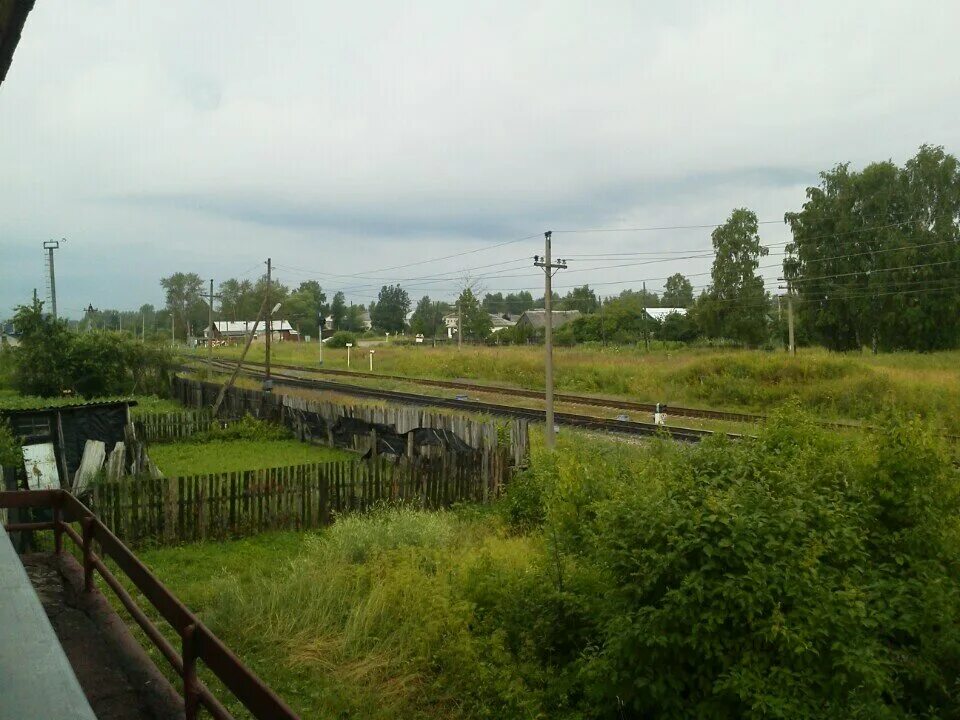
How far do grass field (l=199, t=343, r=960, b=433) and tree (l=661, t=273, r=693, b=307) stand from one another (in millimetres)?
73873

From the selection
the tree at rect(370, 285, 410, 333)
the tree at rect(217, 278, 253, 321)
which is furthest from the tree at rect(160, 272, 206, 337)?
the tree at rect(370, 285, 410, 333)

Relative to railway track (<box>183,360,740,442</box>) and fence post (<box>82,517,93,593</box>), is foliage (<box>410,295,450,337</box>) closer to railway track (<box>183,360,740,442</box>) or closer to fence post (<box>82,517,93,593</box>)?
railway track (<box>183,360,740,442</box>)

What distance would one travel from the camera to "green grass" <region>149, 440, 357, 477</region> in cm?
1802

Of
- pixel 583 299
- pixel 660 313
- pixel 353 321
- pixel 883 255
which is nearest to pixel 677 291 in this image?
pixel 583 299

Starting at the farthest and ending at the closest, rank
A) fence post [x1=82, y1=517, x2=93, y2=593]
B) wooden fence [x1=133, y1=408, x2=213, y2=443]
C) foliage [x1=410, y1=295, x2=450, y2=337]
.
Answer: foliage [x1=410, y1=295, x2=450, y2=337] → wooden fence [x1=133, y1=408, x2=213, y2=443] → fence post [x1=82, y1=517, x2=93, y2=593]

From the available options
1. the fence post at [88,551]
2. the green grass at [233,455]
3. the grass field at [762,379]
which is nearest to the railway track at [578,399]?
the grass field at [762,379]

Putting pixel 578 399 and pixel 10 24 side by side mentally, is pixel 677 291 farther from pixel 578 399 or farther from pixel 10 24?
pixel 10 24

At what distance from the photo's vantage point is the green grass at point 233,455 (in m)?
18.0

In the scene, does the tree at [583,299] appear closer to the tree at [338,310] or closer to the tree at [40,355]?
the tree at [338,310]

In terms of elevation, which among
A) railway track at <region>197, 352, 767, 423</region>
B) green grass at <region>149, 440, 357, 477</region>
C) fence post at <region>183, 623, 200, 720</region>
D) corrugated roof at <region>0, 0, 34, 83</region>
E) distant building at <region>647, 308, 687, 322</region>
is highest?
distant building at <region>647, 308, 687, 322</region>

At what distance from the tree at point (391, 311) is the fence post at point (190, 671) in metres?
114

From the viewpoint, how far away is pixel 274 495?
11.8 metres

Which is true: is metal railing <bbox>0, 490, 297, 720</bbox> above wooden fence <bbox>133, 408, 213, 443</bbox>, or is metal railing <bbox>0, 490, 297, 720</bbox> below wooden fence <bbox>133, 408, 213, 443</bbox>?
above

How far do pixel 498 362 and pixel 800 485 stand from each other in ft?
111
